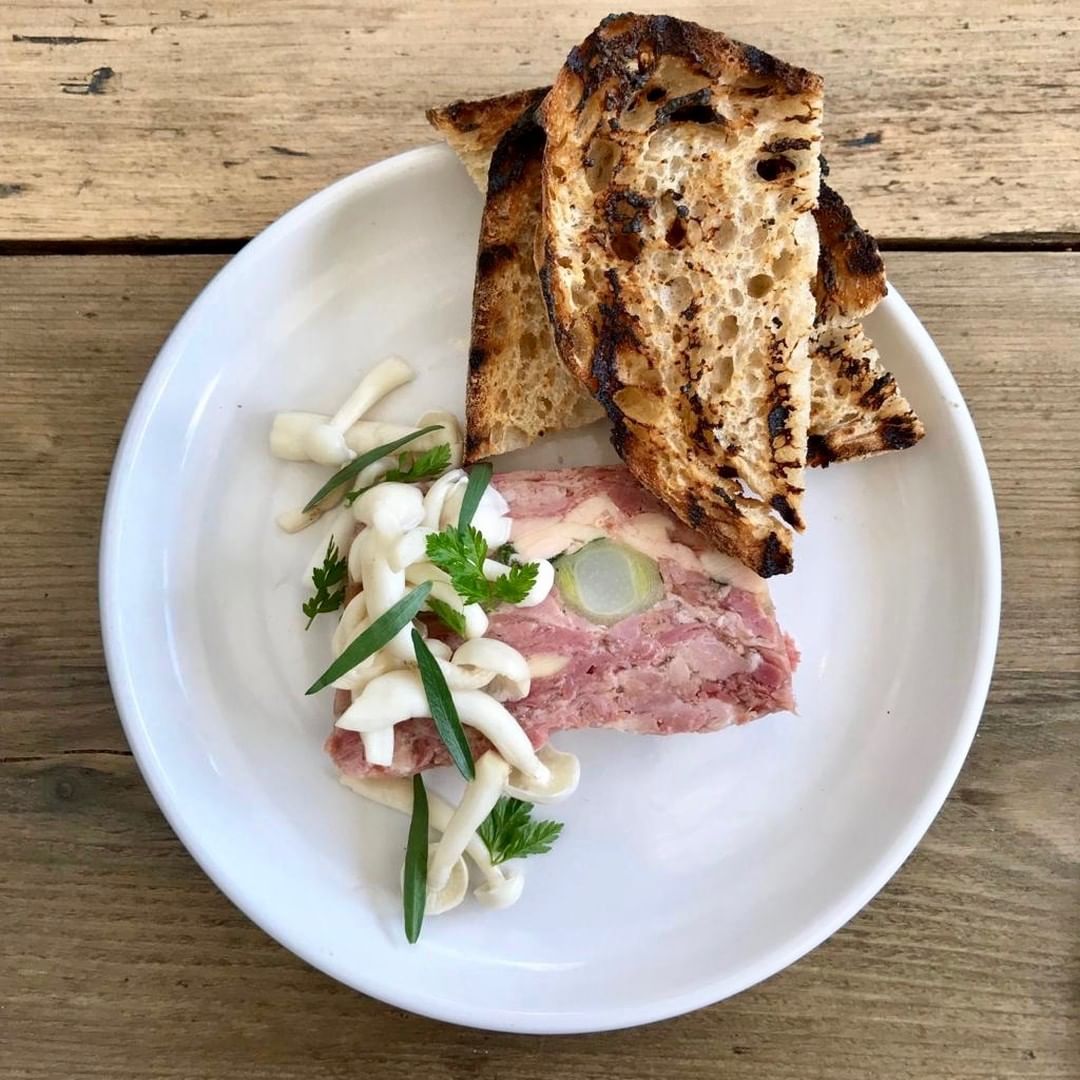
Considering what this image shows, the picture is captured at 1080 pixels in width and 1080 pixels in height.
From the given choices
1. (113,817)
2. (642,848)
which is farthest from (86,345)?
(642,848)

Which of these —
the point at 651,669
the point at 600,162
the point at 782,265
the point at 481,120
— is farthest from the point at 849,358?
the point at 481,120

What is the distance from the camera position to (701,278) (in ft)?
5.43

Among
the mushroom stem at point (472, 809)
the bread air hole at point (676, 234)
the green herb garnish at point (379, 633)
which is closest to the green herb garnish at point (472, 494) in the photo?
the green herb garnish at point (379, 633)

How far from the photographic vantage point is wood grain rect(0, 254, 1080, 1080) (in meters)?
1.84

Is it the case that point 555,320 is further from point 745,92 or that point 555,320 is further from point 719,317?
point 745,92

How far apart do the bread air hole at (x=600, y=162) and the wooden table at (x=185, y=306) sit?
0.41m

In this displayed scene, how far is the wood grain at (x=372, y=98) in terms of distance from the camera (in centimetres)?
192

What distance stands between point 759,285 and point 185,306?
112cm

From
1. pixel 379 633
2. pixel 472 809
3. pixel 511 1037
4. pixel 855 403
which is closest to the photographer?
pixel 379 633

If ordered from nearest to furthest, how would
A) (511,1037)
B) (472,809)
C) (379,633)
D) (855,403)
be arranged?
(379,633), (472,809), (855,403), (511,1037)

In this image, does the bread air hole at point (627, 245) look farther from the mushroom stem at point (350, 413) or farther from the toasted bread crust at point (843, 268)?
the mushroom stem at point (350, 413)

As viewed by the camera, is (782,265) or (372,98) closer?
(782,265)

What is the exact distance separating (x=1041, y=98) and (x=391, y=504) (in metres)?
1.57

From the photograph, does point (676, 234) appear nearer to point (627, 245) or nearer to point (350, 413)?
point (627, 245)
